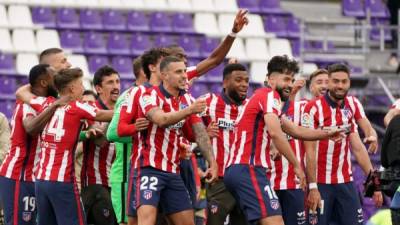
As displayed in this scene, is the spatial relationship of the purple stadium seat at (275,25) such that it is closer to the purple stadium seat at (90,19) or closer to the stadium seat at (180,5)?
the stadium seat at (180,5)

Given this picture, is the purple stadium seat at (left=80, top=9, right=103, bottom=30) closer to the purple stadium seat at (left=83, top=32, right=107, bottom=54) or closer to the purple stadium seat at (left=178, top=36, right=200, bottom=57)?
the purple stadium seat at (left=83, top=32, right=107, bottom=54)

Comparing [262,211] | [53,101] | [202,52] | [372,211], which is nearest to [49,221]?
[53,101]

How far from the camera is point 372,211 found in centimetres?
1962

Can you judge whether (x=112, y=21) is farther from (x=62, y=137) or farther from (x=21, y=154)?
(x=62, y=137)

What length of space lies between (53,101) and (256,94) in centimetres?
212

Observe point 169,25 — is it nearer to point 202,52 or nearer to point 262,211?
point 202,52

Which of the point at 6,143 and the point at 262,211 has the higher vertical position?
the point at 6,143

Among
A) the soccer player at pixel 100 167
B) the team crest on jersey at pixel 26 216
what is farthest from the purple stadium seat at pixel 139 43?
the team crest on jersey at pixel 26 216

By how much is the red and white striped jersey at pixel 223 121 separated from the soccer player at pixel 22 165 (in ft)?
5.87

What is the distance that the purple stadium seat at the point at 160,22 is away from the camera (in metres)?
22.7

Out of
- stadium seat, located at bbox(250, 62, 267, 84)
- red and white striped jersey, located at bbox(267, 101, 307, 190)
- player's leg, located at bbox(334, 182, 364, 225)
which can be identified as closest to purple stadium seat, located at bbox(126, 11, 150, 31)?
stadium seat, located at bbox(250, 62, 267, 84)

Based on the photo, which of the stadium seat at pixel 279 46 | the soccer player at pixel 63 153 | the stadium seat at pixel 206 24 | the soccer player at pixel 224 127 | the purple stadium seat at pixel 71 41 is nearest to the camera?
the soccer player at pixel 63 153

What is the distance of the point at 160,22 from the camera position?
897 inches

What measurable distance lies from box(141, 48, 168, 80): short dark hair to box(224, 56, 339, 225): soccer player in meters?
0.99
